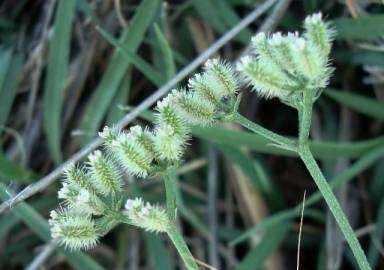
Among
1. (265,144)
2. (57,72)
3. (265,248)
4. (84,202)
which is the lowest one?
(265,248)

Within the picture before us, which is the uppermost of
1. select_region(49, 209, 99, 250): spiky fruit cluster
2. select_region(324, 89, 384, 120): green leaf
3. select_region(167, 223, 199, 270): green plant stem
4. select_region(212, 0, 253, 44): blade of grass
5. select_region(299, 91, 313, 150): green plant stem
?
select_region(212, 0, 253, 44): blade of grass

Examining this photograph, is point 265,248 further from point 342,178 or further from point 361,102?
point 361,102

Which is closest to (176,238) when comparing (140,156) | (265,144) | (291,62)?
(140,156)

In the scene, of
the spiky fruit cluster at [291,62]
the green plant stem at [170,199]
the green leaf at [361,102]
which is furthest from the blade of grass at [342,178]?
the spiky fruit cluster at [291,62]

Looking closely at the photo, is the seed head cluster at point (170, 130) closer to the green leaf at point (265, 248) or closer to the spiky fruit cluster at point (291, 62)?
the spiky fruit cluster at point (291, 62)

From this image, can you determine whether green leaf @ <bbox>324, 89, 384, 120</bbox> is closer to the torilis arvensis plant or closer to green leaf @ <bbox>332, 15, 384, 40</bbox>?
green leaf @ <bbox>332, 15, 384, 40</bbox>

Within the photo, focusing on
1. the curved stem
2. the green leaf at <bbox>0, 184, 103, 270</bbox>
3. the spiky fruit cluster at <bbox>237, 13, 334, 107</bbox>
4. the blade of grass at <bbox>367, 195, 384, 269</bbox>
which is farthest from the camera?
the blade of grass at <bbox>367, 195, 384, 269</bbox>

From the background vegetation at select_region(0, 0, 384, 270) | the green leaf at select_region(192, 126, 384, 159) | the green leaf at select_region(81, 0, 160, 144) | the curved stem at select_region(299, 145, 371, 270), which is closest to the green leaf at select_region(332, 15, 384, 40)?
the background vegetation at select_region(0, 0, 384, 270)
